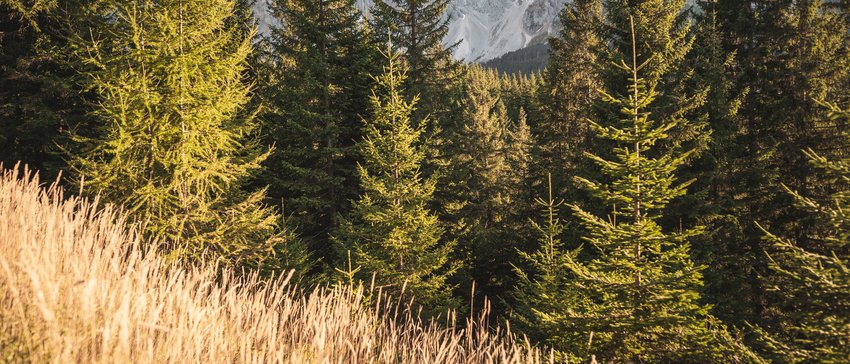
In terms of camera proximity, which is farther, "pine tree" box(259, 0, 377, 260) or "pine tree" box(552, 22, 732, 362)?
"pine tree" box(259, 0, 377, 260)

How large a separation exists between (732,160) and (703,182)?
192 centimetres

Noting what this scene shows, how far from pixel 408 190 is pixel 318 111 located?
6.16m

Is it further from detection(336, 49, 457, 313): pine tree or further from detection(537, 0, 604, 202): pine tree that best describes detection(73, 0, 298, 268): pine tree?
detection(537, 0, 604, 202): pine tree

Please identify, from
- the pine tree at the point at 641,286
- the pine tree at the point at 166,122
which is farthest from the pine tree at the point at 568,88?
the pine tree at the point at 166,122

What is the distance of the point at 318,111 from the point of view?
1695 centimetres

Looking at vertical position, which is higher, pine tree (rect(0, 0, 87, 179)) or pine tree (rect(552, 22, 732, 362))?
pine tree (rect(0, 0, 87, 179))

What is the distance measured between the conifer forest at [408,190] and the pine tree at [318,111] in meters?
0.13

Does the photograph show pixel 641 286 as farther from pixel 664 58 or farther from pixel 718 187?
pixel 718 187

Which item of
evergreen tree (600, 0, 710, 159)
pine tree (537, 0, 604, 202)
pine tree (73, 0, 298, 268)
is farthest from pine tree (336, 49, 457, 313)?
pine tree (537, 0, 604, 202)

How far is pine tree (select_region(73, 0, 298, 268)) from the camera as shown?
8238mm

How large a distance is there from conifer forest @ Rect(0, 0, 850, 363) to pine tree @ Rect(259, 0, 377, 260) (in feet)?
0.44

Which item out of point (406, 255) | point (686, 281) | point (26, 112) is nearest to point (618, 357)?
point (686, 281)

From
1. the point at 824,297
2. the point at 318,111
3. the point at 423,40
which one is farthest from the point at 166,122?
the point at 423,40

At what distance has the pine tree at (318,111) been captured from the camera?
16.1 m
